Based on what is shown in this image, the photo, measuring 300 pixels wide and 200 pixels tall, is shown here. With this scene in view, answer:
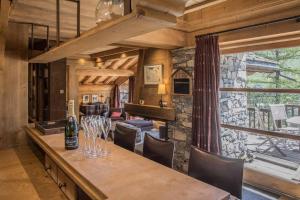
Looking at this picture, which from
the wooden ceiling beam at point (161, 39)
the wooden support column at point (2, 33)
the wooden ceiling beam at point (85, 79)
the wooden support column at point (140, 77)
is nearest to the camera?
the wooden support column at point (2, 33)

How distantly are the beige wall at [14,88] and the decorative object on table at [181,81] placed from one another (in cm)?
256

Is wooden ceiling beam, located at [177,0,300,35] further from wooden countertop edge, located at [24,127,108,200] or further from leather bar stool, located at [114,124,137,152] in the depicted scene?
wooden countertop edge, located at [24,127,108,200]

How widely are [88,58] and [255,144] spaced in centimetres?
617

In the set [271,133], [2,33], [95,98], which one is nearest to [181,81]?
[271,133]

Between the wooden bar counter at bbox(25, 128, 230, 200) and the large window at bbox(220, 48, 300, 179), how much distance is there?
8.33ft

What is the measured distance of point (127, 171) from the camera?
4.53ft

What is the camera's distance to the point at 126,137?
2.53 metres

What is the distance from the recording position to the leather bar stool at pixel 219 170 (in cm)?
148

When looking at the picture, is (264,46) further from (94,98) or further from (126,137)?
(94,98)

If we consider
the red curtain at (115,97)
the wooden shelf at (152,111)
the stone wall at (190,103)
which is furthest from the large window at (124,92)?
the stone wall at (190,103)

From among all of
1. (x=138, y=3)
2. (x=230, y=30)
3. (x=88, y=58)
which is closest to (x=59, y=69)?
(x=88, y=58)

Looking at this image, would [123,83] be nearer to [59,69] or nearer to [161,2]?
Answer: [59,69]

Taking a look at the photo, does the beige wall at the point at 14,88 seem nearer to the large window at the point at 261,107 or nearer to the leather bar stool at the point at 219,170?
the leather bar stool at the point at 219,170

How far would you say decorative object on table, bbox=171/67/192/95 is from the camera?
4.09 metres
